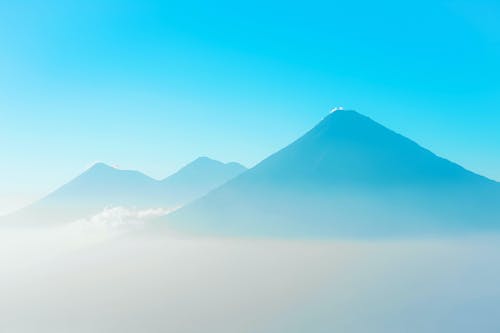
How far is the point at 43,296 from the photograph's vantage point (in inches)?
5030

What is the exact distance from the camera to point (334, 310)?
313ft

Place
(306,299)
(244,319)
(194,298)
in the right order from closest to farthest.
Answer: (244,319)
(306,299)
(194,298)

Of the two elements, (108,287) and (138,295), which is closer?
(138,295)

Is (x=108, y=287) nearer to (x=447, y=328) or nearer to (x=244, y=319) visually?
(x=244, y=319)

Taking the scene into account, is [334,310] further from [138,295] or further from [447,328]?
[138,295]

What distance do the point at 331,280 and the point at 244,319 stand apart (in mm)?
38691

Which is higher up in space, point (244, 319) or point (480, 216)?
point (480, 216)

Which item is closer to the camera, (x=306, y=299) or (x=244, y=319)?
(x=244, y=319)

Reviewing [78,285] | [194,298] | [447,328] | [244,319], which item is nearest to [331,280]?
[194,298]

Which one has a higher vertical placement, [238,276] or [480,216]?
[480,216]

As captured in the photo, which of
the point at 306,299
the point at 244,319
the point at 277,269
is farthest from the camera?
the point at 277,269

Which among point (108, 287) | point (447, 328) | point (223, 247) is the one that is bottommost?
point (447, 328)

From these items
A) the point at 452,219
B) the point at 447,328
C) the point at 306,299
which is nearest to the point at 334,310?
the point at 306,299

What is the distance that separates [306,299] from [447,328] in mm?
29987
